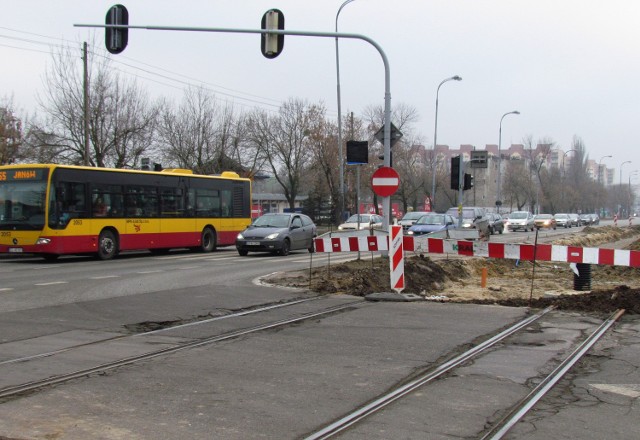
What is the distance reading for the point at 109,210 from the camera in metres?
21.7

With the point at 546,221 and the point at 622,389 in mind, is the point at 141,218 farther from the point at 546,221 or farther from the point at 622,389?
the point at 546,221

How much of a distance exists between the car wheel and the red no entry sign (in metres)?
10.8

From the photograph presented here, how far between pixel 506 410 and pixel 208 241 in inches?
869

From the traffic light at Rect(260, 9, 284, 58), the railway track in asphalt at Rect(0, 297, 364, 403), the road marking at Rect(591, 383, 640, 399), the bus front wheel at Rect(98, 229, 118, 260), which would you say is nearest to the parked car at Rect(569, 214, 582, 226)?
the bus front wheel at Rect(98, 229, 118, 260)

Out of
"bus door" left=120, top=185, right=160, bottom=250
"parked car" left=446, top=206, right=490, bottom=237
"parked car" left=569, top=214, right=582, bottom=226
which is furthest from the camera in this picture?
"parked car" left=569, top=214, right=582, bottom=226

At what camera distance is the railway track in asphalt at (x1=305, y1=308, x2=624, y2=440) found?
15.8 feet

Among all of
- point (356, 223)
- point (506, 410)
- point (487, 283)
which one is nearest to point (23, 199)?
point (487, 283)

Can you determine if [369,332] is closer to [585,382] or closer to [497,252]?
[585,382]

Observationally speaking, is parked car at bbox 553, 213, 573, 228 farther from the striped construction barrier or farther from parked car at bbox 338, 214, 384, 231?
the striped construction barrier

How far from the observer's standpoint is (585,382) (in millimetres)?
6301

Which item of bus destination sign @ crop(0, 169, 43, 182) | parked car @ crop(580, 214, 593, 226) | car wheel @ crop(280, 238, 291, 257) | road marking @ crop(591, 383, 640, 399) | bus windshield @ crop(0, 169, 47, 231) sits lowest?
road marking @ crop(591, 383, 640, 399)

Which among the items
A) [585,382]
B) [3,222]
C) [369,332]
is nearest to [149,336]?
[369,332]

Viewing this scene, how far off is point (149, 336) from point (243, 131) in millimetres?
44100

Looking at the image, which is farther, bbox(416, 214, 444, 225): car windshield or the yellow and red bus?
bbox(416, 214, 444, 225): car windshield
